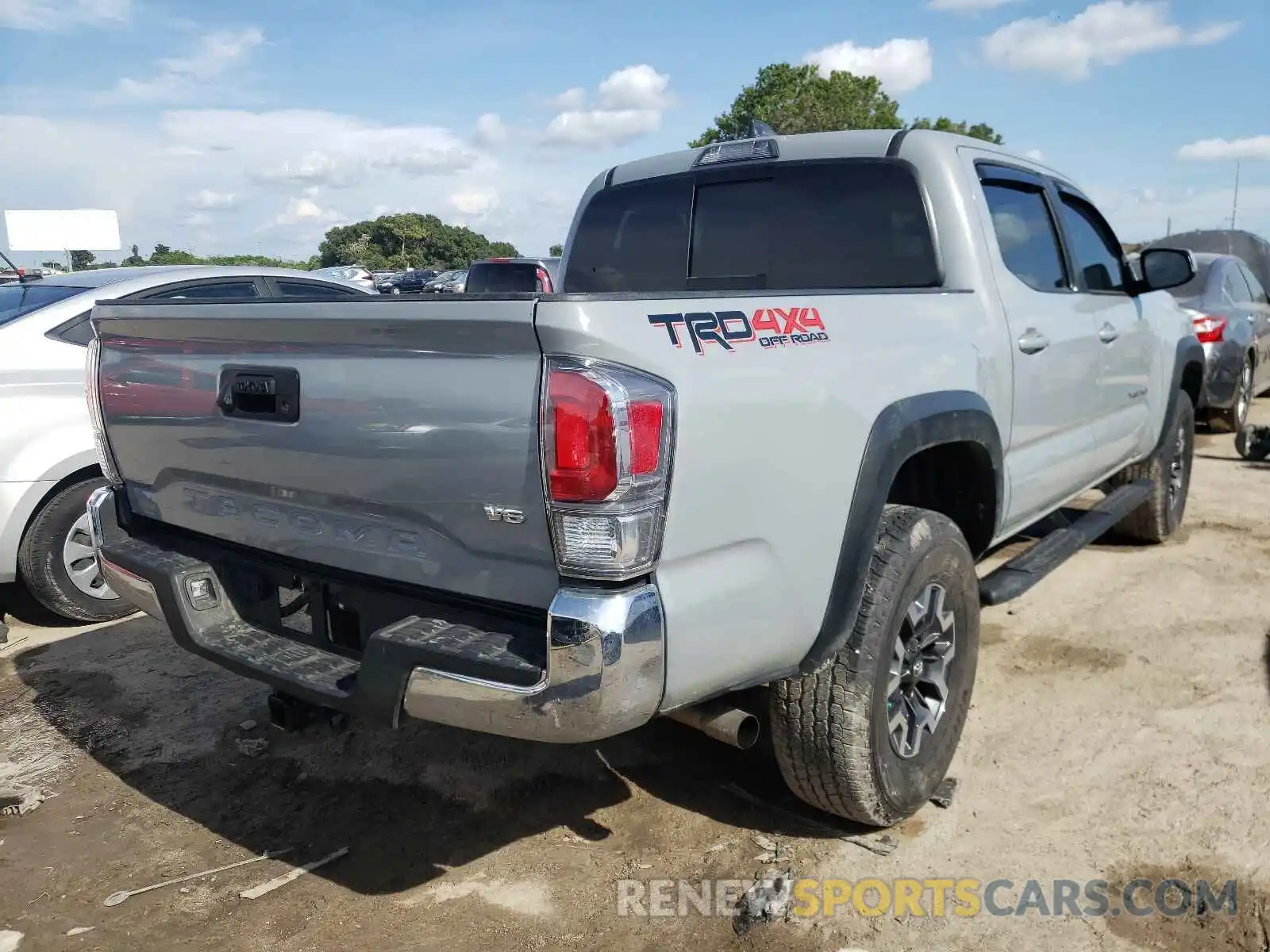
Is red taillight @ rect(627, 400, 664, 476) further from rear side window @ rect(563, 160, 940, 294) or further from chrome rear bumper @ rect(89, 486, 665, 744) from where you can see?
rear side window @ rect(563, 160, 940, 294)

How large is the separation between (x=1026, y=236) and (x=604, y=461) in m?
2.60

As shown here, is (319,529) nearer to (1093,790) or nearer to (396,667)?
(396,667)

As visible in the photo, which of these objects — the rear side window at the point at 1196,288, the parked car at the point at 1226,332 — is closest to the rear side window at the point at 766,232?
the parked car at the point at 1226,332

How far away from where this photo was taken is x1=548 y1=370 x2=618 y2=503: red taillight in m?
1.89

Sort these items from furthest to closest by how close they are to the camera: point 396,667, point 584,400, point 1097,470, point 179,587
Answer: point 1097,470, point 179,587, point 396,667, point 584,400

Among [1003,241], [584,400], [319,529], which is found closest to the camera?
[584,400]

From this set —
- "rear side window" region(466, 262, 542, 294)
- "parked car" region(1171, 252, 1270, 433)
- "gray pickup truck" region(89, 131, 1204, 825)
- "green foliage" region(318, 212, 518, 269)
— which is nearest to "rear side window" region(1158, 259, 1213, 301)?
"parked car" region(1171, 252, 1270, 433)

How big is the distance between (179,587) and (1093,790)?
2.82 metres

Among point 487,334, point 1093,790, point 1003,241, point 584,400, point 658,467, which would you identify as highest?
point 1003,241

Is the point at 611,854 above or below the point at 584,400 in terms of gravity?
below

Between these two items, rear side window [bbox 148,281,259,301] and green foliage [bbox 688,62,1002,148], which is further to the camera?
green foliage [bbox 688,62,1002,148]

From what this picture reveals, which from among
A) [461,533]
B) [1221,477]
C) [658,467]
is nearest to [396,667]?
[461,533]

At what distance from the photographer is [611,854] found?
287 centimetres

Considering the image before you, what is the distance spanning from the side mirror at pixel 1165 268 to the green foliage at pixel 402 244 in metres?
79.2
